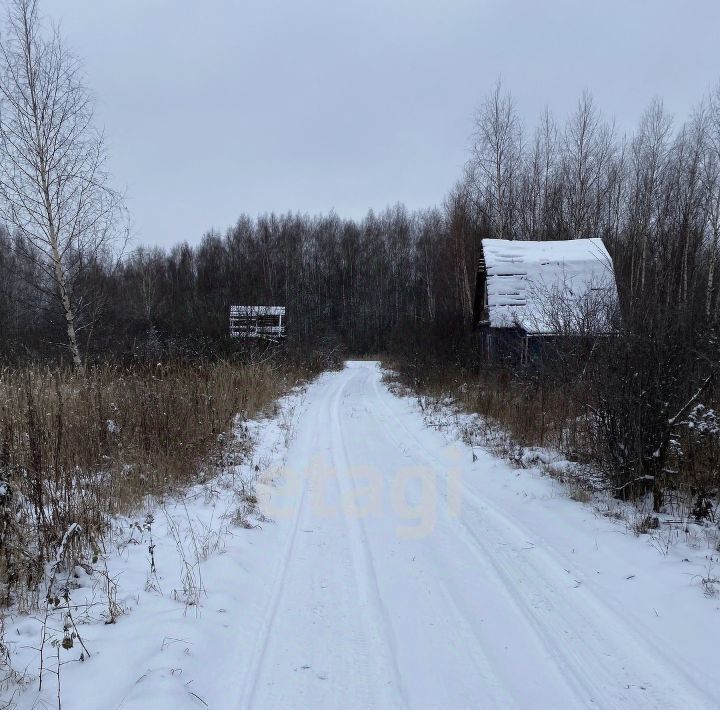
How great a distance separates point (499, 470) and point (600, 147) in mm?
26649

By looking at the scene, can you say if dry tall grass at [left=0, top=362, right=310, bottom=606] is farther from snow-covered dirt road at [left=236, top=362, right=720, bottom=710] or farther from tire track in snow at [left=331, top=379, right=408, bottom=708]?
tire track in snow at [left=331, top=379, right=408, bottom=708]

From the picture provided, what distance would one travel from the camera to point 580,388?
6.25 metres

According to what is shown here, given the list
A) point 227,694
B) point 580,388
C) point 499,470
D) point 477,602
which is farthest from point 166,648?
point 580,388

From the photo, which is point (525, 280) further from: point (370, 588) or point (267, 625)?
point (267, 625)

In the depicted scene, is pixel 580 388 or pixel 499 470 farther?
pixel 499 470

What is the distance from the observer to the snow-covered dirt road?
8.36ft

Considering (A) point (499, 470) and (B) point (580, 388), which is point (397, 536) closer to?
(A) point (499, 470)

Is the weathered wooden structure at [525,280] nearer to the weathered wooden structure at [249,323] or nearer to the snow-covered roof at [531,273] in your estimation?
the snow-covered roof at [531,273]

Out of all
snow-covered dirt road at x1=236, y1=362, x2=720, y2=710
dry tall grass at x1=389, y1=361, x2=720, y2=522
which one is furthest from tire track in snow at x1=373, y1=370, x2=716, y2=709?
dry tall grass at x1=389, y1=361, x2=720, y2=522

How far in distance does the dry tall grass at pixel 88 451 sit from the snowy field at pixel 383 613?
1.22ft

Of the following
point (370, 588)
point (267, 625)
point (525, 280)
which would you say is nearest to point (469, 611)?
point (370, 588)

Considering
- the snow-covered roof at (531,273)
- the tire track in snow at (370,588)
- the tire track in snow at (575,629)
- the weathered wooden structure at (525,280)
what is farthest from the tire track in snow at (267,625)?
the snow-covered roof at (531,273)

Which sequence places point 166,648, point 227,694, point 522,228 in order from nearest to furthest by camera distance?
point 227,694
point 166,648
point 522,228

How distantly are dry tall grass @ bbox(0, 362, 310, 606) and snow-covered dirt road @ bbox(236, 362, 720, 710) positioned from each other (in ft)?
5.17
